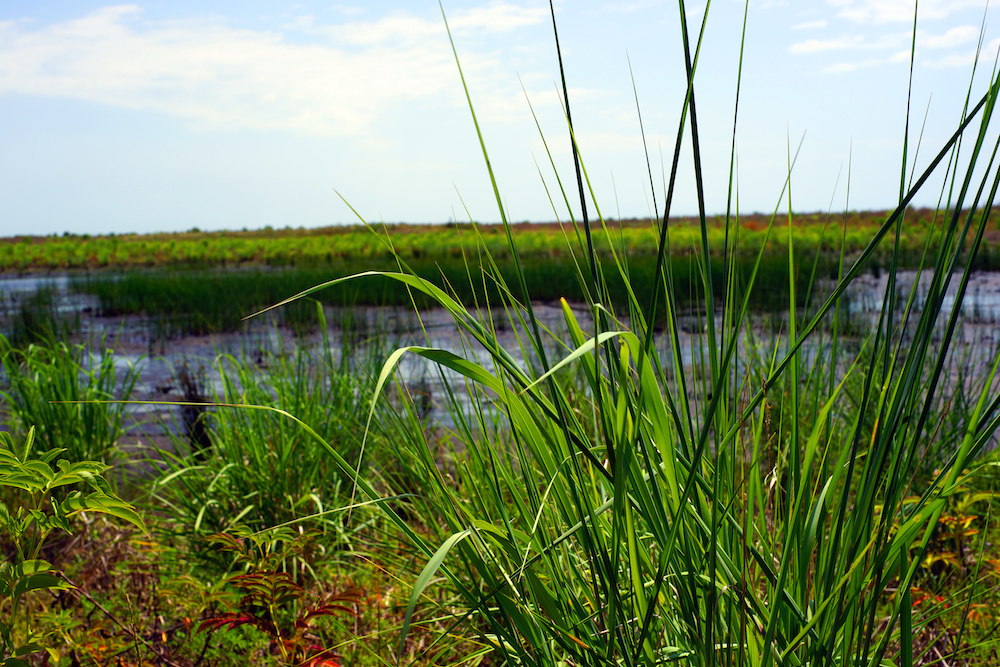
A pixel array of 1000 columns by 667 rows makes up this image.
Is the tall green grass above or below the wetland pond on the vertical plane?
above

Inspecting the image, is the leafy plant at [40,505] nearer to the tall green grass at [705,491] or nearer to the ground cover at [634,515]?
the ground cover at [634,515]

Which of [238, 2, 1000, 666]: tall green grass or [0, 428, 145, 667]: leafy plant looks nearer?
[238, 2, 1000, 666]: tall green grass

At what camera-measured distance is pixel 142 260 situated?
25062 mm

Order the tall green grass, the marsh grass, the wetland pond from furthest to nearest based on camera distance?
the wetland pond
the marsh grass
the tall green grass

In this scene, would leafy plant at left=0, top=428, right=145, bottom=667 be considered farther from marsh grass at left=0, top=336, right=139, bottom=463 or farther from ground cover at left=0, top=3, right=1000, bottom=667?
marsh grass at left=0, top=336, right=139, bottom=463

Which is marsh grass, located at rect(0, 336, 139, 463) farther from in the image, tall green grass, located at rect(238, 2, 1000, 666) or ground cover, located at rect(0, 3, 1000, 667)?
tall green grass, located at rect(238, 2, 1000, 666)

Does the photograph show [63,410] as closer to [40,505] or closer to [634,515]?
[40,505]

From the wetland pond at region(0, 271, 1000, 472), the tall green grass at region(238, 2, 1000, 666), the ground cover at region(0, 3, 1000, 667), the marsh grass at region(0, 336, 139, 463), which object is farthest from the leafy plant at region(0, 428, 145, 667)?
the marsh grass at region(0, 336, 139, 463)

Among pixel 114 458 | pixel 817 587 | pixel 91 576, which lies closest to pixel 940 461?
pixel 817 587

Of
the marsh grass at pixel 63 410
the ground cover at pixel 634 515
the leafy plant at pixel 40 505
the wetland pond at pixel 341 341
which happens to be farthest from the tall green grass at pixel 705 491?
the marsh grass at pixel 63 410

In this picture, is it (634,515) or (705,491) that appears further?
(634,515)

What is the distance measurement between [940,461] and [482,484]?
65.0 inches

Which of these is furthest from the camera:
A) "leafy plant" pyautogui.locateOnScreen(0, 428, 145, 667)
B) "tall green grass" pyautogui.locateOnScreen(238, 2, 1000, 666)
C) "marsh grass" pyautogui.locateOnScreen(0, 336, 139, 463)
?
"marsh grass" pyautogui.locateOnScreen(0, 336, 139, 463)

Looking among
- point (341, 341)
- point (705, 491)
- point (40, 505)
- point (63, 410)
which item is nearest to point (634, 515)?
point (705, 491)
